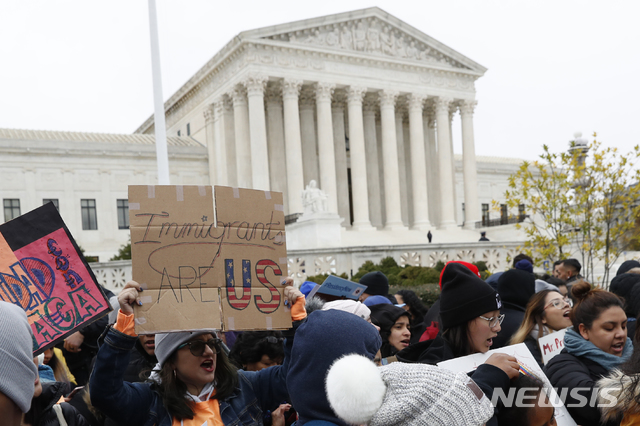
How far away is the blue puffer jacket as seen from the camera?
3484 mm

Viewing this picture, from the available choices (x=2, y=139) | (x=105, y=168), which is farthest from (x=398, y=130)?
(x=2, y=139)

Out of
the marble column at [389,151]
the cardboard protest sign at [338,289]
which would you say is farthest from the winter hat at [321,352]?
the marble column at [389,151]

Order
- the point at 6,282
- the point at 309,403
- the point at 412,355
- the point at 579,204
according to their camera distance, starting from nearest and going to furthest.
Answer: the point at 309,403 → the point at 6,282 → the point at 412,355 → the point at 579,204

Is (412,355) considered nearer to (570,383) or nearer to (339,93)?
(570,383)

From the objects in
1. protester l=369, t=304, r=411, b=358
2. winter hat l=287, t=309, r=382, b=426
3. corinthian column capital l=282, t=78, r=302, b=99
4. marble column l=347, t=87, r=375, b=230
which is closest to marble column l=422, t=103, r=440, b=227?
marble column l=347, t=87, r=375, b=230

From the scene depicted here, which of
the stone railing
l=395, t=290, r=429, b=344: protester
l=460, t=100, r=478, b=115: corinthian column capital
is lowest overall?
the stone railing

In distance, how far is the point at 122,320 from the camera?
11.6 feet

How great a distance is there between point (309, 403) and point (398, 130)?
176 ft

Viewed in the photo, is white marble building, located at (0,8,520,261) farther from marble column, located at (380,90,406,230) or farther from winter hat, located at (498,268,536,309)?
winter hat, located at (498,268,536,309)

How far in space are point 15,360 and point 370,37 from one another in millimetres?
50105

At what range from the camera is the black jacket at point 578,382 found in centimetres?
386

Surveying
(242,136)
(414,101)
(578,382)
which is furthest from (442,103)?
(578,382)

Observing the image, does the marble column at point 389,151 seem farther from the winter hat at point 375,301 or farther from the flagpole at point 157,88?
the winter hat at point 375,301

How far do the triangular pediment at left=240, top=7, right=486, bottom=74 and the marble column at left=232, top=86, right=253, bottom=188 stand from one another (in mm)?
5060
